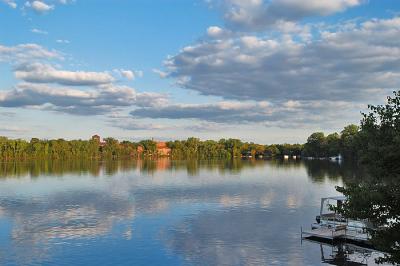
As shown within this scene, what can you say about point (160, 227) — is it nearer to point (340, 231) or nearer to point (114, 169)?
point (340, 231)

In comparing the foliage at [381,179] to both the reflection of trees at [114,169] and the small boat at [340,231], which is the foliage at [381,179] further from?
the reflection of trees at [114,169]

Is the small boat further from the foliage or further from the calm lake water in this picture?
the foliage

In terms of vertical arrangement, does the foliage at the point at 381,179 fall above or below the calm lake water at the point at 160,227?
above

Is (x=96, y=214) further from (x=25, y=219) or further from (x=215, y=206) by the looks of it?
(x=215, y=206)

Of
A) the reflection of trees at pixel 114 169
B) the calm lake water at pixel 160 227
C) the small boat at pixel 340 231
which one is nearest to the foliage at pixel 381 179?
the calm lake water at pixel 160 227

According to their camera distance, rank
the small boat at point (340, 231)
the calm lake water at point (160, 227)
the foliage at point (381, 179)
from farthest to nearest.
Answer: the small boat at point (340, 231) < the calm lake water at point (160, 227) < the foliage at point (381, 179)

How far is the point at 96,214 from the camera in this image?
47.6 m

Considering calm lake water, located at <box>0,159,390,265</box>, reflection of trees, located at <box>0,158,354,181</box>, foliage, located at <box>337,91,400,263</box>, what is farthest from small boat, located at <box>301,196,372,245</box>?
reflection of trees, located at <box>0,158,354,181</box>

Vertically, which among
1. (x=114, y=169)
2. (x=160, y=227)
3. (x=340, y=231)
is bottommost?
(x=160, y=227)

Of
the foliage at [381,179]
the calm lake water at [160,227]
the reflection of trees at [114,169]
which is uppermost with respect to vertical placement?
the foliage at [381,179]

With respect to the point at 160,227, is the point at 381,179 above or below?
above

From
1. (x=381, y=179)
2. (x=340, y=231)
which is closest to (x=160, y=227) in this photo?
(x=340, y=231)

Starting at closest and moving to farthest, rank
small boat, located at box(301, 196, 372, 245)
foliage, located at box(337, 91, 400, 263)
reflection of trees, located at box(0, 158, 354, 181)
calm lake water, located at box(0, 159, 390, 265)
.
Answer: foliage, located at box(337, 91, 400, 263), calm lake water, located at box(0, 159, 390, 265), small boat, located at box(301, 196, 372, 245), reflection of trees, located at box(0, 158, 354, 181)

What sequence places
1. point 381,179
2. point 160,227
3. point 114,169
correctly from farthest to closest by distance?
point 114,169
point 160,227
point 381,179
